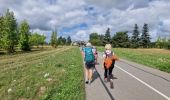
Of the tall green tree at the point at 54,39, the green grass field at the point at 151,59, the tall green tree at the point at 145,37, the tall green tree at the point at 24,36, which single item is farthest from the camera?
the tall green tree at the point at 54,39

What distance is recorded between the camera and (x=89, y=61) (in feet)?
41.5

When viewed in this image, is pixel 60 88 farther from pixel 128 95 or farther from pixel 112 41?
pixel 112 41

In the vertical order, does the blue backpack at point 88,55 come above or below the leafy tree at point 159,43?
above

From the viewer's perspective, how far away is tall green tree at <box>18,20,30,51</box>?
79787mm

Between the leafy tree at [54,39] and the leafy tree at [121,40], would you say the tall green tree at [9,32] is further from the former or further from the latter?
the leafy tree at [121,40]

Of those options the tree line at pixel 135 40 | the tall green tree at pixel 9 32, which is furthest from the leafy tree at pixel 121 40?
the tall green tree at pixel 9 32

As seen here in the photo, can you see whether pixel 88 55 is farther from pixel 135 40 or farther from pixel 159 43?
pixel 159 43

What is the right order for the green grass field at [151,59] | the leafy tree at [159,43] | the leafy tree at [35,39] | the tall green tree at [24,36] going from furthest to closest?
the leafy tree at [159,43], the leafy tree at [35,39], the tall green tree at [24,36], the green grass field at [151,59]

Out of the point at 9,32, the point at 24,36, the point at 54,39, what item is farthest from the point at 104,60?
the point at 54,39

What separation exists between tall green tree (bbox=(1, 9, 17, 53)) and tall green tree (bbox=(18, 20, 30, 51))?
10.0 m

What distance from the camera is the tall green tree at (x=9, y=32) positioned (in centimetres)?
6538

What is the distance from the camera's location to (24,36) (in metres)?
80.8

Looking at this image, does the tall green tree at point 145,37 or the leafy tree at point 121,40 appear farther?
the leafy tree at point 121,40

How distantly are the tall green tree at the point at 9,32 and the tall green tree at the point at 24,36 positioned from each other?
1004 centimetres
